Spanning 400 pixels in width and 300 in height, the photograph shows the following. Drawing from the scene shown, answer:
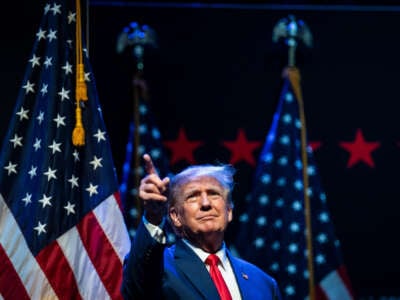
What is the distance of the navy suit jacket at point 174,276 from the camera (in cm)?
247

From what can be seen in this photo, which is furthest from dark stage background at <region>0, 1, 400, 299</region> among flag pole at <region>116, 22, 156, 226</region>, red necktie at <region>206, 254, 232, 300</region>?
red necktie at <region>206, 254, 232, 300</region>

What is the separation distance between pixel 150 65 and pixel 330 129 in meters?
1.27

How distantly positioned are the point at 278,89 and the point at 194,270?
94.0 inches

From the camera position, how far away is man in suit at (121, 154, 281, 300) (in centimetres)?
248

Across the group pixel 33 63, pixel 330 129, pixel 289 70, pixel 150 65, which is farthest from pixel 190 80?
pixel 33 63

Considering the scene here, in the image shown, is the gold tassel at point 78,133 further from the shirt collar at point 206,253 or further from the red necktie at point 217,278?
the red necktie at point 217,278

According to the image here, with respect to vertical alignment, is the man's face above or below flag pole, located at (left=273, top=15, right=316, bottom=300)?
below

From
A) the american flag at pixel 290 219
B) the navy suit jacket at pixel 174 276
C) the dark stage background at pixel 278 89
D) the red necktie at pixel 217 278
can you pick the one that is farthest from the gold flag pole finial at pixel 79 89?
the american flag at pixel 290 219

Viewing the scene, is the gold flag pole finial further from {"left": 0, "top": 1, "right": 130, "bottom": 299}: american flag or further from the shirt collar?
the shirt collar

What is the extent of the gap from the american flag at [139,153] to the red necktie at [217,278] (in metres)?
1.64

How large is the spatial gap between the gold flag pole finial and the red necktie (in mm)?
785

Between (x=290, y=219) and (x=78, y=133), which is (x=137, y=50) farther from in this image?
(x=78, y=133)

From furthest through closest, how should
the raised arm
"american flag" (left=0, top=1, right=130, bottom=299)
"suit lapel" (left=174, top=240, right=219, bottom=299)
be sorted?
"american flag" (left=0, top=1, right=130, bottom=299) → "suit lapel" (left=174, top=240, right=219, bottom=299) → the raised arm

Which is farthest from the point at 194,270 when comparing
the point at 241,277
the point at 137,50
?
the point at 137,50
